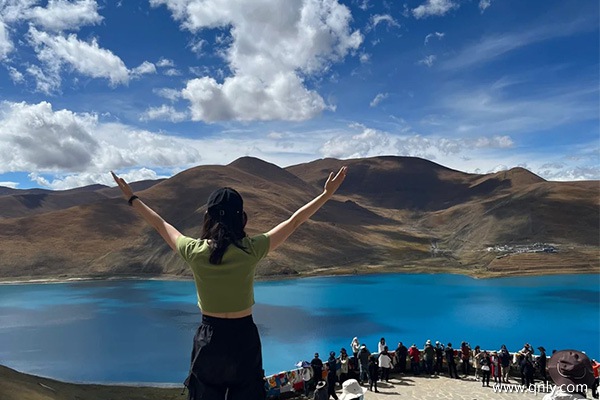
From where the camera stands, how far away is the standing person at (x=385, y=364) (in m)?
16.2

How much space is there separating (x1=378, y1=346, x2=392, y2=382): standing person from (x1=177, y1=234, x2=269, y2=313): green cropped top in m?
14.6

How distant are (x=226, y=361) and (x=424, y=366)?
16.5m

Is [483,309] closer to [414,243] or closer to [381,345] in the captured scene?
[381,345]

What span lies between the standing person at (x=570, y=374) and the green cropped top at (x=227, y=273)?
228 cm

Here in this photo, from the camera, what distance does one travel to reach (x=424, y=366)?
691 inches

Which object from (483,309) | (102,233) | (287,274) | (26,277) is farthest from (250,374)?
(102,233)

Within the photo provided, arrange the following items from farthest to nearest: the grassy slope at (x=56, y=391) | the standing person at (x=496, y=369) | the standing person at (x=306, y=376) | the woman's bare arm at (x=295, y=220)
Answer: the standing person at (x=496, y=369) < the standing person at (x=306, y=376) < the grassy slope at (x=56, y=391) < the woman's bare arm at (x=295, y=220)

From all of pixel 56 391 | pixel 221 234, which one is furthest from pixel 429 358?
pixel 221 234

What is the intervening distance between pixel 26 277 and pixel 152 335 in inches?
2688

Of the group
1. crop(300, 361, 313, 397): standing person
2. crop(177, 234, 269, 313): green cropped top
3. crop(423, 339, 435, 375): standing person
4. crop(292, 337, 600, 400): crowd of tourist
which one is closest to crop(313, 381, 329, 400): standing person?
crop(292, 337, 600, 400): crowd of tourist

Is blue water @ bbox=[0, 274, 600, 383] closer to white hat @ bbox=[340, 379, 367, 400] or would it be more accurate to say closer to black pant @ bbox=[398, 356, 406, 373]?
black pant @ bbox=[398, 356, 406, 373]

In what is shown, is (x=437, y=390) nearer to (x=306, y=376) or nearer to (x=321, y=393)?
(x=306, y=376)

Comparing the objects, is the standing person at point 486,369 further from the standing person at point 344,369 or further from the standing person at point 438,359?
the standing person at point 344,369

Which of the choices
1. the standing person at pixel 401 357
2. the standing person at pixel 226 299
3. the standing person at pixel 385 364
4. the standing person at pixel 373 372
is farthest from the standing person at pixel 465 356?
the standing person at pixel 226 299
